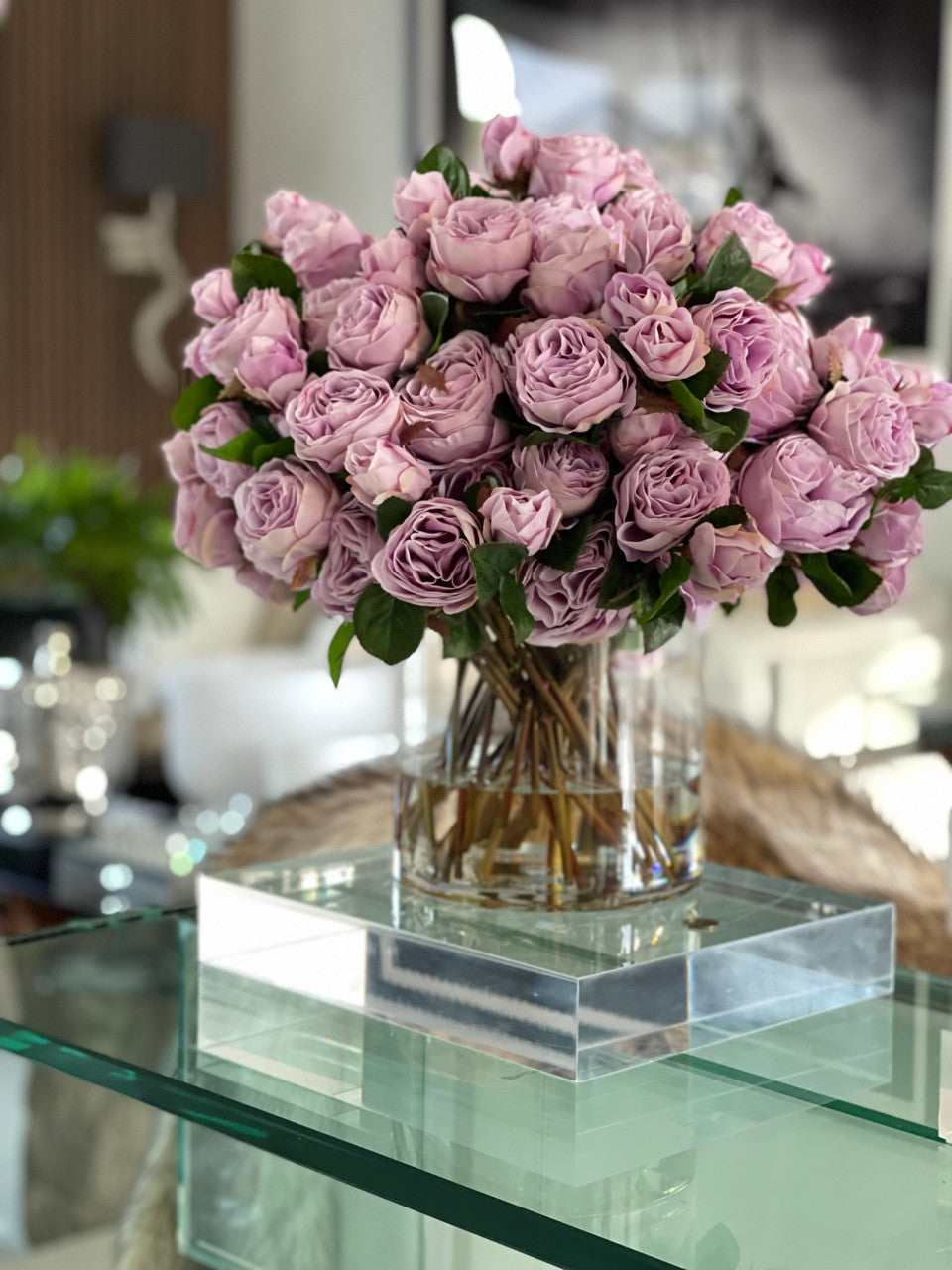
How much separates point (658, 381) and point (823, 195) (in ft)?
14.0

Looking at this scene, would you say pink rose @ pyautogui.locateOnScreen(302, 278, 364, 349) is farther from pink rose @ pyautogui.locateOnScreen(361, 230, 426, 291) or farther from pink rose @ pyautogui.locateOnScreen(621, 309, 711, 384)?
pink rose @ pyautogui.locateOnScreen(621, 309, 711, 384)

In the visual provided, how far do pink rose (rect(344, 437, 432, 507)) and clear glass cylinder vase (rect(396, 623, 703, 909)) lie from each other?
0.12 m

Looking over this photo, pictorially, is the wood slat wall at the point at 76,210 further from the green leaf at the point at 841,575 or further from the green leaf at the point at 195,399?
the green leaf at the point at 841,575

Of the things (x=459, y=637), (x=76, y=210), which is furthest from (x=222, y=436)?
(x=76, y=210)

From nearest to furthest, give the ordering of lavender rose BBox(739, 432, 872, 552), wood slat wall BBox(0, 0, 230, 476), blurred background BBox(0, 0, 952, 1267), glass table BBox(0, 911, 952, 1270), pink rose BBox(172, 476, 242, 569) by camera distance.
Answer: glass table BBox(0, 911, 952, 1270) → lavender rose BBox(739, 432, 872, 552) → pink rose BBox(172, 476, 242, 569) → blurred background BBox(0, 0, 952, 1267) → wood slat wall BBox(0, 0, 230, 476)

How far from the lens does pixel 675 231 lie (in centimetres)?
71

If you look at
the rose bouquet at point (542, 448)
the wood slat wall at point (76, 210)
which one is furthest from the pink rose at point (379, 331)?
the wood slat wall at point (76, 210)

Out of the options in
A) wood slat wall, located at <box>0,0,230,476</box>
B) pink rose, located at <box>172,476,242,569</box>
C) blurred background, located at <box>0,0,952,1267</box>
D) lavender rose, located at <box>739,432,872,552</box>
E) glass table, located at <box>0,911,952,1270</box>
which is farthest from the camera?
wood slat wall, located at <box>0,0,230,476</box>

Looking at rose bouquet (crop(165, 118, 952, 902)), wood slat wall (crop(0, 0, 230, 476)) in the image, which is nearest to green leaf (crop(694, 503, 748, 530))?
rose bouquet (crop(165, 118, 952, 902))

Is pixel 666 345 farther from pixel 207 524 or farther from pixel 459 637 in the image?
pixel 207 524

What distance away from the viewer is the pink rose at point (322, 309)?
2.43 ft

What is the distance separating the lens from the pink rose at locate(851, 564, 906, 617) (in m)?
0.77

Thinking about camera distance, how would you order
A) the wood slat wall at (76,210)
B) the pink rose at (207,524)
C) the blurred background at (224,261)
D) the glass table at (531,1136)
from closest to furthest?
the glass table at (531,1136), the pink rose at (207,524), the blurred background at (224,261), the wood slat wall at (76,210)

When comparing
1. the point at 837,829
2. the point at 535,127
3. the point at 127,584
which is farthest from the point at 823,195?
the point at 837,829
